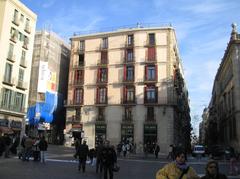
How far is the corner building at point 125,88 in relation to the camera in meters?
53.0

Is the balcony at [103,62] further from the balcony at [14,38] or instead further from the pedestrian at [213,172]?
the pedestrian at [213,172]

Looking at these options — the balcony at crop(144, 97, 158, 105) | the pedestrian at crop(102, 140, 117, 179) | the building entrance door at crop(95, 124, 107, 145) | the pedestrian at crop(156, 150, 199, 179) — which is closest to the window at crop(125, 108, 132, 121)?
the balcony at crop(144, 97, 158, 105)

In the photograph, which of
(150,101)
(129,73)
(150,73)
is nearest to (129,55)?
(129,73)

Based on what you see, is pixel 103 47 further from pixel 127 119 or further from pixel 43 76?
pixel 127 119

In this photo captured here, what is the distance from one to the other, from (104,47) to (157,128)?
52.9 feet

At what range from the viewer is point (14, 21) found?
143 feet

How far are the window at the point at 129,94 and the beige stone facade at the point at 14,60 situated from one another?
15.8 metres

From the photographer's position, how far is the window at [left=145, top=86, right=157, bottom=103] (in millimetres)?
53625

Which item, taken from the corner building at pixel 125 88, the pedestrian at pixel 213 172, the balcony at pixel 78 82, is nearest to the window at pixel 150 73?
the corner building at pixel 125 88

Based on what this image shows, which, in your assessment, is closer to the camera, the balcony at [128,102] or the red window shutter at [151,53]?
the balcony at [128,102]

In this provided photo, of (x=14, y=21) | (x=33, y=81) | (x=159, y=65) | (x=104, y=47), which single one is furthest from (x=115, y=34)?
(x=14, y=21)

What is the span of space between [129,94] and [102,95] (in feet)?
14.9

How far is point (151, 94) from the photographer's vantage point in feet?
177

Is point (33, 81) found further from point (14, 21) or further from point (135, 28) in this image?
point (135, 28)
